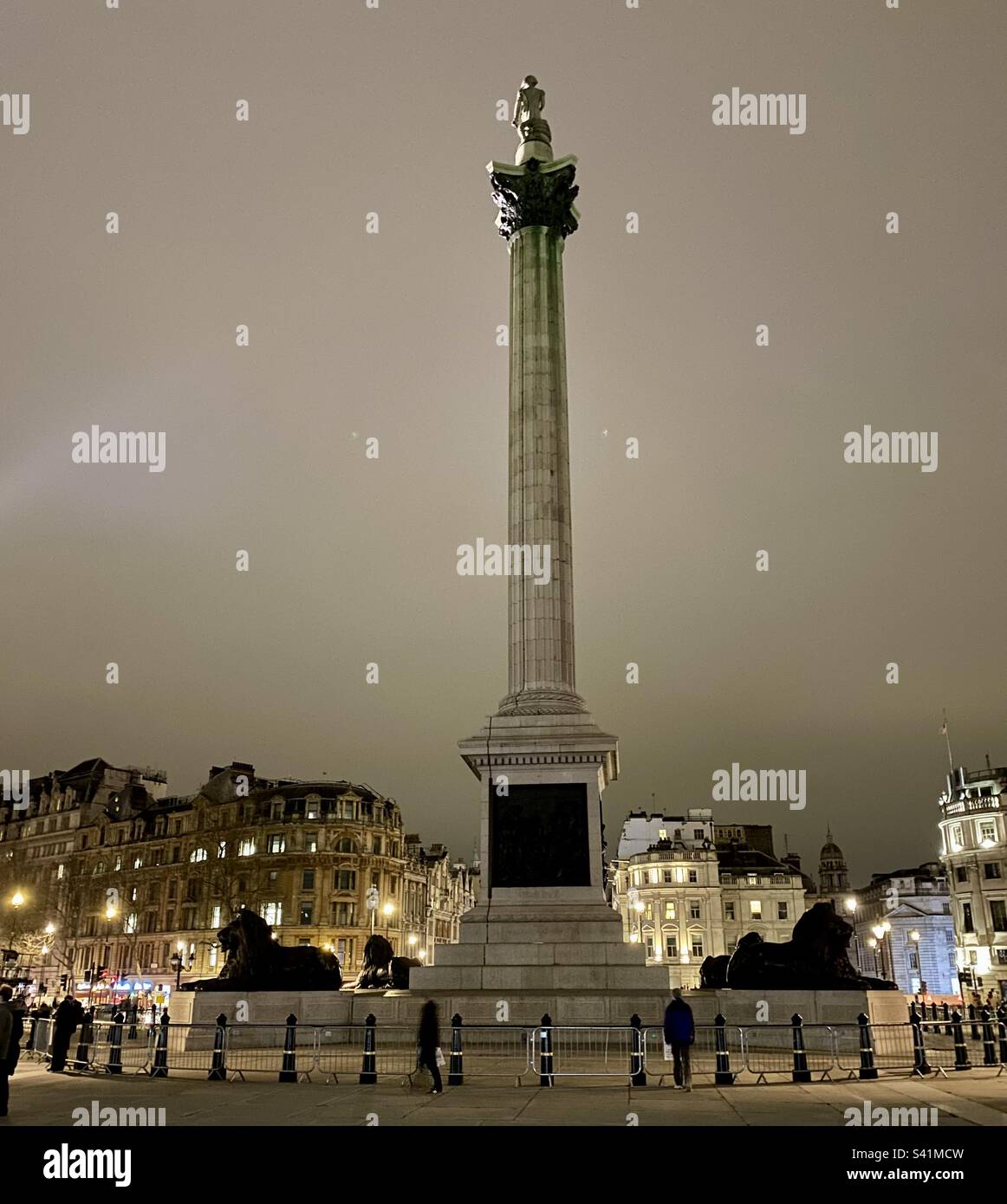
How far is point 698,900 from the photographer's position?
340ft

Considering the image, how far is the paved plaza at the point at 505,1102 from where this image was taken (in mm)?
12477

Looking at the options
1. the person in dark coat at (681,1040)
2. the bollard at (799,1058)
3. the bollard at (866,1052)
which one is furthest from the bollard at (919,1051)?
the person in dark coat at (681,1040)

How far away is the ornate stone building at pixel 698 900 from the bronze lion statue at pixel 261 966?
260 ft

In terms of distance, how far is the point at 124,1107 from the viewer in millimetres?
13789

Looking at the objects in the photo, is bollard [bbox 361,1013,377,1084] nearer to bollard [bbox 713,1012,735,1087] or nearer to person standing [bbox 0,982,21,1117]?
person standing [bbox 0,982,21,1117]

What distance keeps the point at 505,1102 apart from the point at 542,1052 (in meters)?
2.43

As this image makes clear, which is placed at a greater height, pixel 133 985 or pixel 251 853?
pixel 251 853

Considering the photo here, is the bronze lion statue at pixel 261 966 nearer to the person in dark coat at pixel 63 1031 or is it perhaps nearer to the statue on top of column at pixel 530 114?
the person in dark coat at pixel 63 1031

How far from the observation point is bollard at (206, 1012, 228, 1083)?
58.6 ft

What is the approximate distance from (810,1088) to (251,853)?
244ft

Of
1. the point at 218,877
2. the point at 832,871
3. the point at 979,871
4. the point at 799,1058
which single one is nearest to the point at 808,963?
the point at 799,1058
